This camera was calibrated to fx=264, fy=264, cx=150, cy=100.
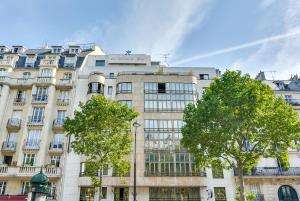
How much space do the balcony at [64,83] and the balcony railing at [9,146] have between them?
28.4ft

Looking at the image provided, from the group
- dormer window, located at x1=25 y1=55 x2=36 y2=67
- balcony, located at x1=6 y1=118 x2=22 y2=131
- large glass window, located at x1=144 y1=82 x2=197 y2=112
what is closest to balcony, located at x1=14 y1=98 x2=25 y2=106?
balcony, located at x1=6 y1=118 x2=22 y2=131

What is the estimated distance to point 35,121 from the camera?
31.2 meters

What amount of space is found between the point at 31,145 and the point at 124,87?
12802mm

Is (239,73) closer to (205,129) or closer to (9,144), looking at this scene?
(205,129)

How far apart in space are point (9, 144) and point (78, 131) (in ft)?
38.6

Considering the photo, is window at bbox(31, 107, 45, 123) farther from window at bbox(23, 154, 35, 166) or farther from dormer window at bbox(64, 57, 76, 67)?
dormer window at bbox(64, 57, 76, 67)

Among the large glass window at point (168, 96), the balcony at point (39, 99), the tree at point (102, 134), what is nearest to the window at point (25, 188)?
the tree at point (102, 134)

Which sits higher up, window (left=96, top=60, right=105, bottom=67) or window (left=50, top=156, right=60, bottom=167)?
window (left=96, top=60, right=105, bottom=67)

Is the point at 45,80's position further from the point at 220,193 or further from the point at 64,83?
the point at 220,193

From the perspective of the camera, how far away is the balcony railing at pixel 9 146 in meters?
29.3

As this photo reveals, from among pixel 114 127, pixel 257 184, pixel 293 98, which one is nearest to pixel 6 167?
pixel 114 127

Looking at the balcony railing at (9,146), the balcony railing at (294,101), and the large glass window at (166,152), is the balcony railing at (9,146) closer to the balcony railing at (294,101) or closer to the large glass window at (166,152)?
the large glass window at (166,152)

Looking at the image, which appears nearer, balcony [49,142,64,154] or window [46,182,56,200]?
window [46,182,56,200]

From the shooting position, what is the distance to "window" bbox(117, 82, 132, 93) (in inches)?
1325
